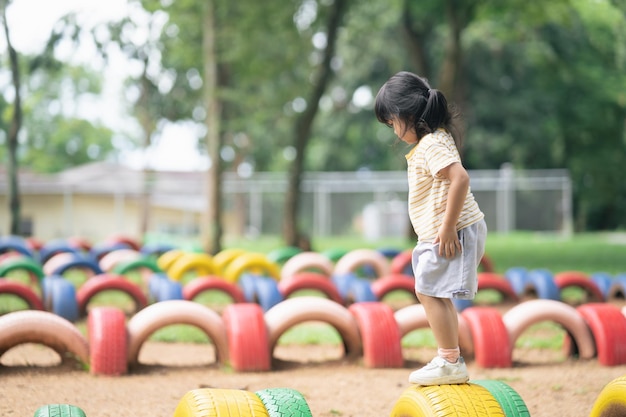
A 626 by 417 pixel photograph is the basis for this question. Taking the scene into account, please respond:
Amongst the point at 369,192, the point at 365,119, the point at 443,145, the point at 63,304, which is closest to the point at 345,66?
the point at 365,119

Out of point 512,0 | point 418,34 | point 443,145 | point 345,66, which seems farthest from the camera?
point 345,66

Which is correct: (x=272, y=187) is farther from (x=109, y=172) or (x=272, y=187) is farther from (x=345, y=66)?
(x=109, y=172)

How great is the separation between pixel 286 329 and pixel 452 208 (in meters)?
3.08

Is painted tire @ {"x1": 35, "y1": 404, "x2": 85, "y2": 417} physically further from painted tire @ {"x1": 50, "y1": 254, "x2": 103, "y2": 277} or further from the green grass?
painted tire @ {"x1": 50, "y1": 254, "x2": 103, "y2": 277}

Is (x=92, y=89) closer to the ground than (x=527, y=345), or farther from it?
farther from it

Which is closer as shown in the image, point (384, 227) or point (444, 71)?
point (444, 71)

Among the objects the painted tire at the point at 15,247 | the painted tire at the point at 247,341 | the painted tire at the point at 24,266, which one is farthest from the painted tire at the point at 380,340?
the painted tire at the point at 15,247

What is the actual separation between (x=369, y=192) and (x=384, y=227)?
1.57m

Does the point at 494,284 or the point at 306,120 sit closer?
the point at 494,284

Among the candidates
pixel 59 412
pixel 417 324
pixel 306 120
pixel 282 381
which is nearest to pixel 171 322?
pixel 282 381

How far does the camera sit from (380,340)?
21.7 feet

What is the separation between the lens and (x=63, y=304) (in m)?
8.50

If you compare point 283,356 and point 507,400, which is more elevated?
point 507,400

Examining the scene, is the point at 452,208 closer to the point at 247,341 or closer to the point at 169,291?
the point at 247,341
